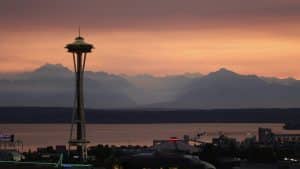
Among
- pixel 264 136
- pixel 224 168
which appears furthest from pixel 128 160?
pixel 264 136

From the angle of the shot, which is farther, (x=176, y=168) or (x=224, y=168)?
(x=224, y=168)

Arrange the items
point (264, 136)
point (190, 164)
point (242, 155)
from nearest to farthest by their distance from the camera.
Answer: point (190, 164), point (242, 155), point (264, 136)

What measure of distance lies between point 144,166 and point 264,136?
9561cm

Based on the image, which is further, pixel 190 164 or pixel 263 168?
pixel 263 168

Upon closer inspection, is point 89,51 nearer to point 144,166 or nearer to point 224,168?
point 224,168

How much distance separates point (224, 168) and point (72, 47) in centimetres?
4363

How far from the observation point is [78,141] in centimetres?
7725

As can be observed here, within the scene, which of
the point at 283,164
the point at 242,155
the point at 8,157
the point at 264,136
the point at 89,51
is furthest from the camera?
the point at 264,136

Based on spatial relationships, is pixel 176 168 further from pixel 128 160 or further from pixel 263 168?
pixel 263 168

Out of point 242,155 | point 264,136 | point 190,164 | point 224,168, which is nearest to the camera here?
point 190,164

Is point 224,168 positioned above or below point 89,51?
below

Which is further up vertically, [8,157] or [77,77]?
[77,77]

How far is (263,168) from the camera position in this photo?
128 feet

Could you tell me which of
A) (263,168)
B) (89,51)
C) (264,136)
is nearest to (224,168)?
(263,168)
